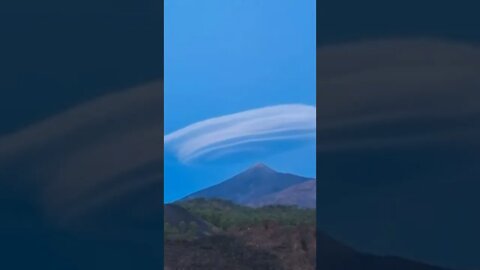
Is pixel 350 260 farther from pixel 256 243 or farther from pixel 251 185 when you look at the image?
pixel 251 185

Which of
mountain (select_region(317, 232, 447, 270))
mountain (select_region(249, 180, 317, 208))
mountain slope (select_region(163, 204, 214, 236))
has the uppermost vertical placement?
mountain (select_region(249, 180, 317, 208))

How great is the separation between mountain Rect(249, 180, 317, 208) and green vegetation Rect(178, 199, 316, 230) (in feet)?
0.15

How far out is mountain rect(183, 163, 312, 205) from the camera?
7.79m

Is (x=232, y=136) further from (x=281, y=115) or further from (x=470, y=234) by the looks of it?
(x=470, y=234)

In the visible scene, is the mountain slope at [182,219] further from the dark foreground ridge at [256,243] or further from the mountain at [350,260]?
the mountain at [350,260]

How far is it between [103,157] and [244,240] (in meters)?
1.34

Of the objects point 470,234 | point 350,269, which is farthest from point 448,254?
point 350,269

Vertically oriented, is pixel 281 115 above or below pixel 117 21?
below

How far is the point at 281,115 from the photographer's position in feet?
25.5

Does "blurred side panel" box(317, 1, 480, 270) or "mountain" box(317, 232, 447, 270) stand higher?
"blurred side panel" box(317, 1, 480, 270)

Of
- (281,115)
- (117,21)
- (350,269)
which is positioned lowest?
(350,269)

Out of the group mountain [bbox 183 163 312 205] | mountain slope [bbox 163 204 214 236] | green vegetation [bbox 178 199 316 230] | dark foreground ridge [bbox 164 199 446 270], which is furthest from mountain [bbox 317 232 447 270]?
mountain slope [bbox 163 204 214 236]

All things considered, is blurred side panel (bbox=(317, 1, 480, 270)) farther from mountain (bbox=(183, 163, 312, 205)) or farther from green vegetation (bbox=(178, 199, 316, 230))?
mountain (bbox=(183, 163, 312, 205))

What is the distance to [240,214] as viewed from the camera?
7.91 meters
